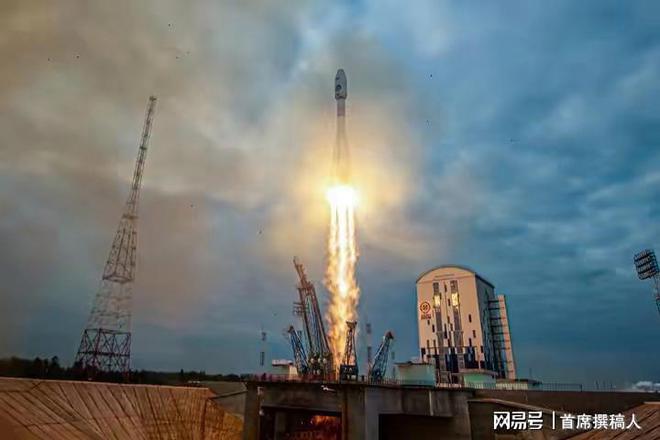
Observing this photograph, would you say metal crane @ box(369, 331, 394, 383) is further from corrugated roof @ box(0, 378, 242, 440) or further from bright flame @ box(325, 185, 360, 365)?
corrugated roof @ box(0, 378, 242, 440)

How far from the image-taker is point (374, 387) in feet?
117

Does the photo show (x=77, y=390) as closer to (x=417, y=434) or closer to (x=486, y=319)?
(x=417, y=434)

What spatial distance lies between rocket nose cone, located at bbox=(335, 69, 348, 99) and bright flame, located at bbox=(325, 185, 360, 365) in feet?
39.9

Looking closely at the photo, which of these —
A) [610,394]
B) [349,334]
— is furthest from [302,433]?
[610,394]

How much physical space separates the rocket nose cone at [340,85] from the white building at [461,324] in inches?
1773

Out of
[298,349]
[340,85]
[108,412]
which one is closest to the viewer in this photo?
[108,412]

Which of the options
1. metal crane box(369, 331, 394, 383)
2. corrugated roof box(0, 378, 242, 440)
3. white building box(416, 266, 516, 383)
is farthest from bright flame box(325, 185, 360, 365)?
white building box(416, 266, 516, 383)

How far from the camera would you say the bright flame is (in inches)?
2090

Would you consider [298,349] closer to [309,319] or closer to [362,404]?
[309,319]

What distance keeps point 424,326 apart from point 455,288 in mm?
10147

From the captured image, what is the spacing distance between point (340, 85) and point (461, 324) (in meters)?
51.4

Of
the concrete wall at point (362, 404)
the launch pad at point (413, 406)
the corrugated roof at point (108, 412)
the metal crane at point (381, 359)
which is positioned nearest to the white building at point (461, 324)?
the metal crane at point (381, 359)

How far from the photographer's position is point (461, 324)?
3009 inches

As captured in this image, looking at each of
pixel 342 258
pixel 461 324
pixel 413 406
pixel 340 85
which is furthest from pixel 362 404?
pixel 461 324
